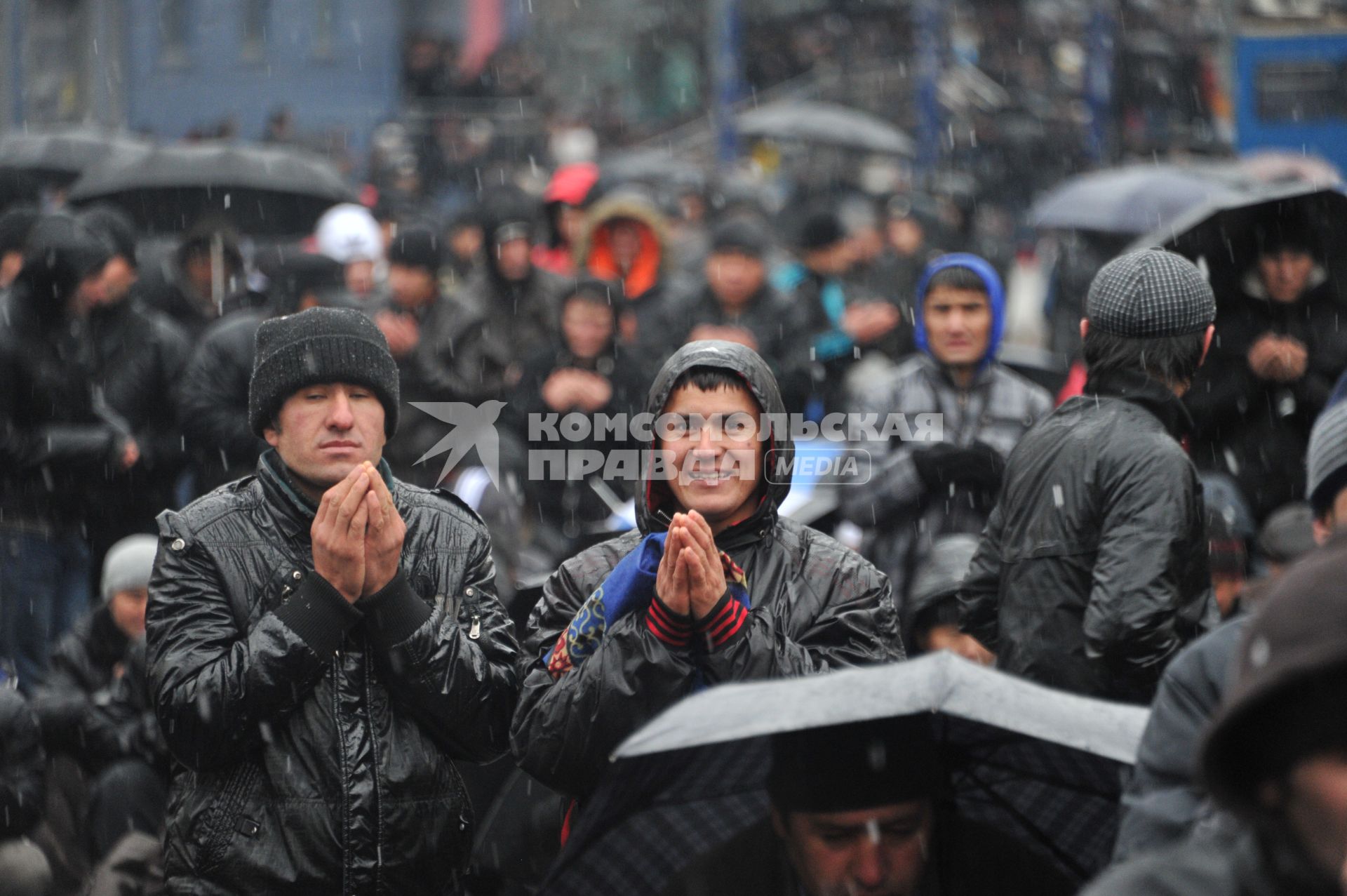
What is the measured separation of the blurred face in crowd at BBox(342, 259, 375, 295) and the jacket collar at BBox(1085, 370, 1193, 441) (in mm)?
6614

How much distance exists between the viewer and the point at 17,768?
17.7 ft

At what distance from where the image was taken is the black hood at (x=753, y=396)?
430cm

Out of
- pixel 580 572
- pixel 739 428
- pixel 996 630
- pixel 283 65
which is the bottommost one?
pixel 996 630

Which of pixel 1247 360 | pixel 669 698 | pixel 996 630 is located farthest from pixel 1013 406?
pixel 669 698

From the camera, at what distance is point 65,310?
26.0 feet

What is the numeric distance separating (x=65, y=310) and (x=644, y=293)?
4217 millimetres

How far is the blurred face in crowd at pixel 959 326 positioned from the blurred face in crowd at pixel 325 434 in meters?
3.19

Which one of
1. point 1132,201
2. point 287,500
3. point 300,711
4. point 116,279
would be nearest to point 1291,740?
point 300,711

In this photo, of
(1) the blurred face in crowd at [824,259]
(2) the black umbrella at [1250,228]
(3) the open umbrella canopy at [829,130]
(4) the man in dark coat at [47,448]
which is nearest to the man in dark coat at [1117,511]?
(2) the black umbrella at [1250,228]

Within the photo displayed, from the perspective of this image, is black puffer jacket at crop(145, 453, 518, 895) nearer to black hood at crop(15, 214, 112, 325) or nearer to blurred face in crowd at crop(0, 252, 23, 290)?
black hood at crop(15, 214, 112, 325)

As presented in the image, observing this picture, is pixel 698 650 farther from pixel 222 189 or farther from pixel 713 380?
pixel 222 189

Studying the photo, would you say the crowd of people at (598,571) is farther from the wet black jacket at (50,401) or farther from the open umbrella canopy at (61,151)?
the open umbrella canopy at (61,151)

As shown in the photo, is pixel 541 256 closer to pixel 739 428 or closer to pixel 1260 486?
pixel 1260 486

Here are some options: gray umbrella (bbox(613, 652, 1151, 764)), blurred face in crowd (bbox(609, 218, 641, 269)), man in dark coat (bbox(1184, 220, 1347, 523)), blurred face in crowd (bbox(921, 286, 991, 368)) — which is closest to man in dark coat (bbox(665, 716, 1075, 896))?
gray umbrella (bbox(613, 652, 1151, 764))
